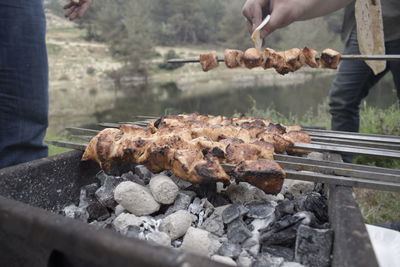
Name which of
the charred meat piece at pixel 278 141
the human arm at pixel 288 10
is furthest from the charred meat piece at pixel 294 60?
the charred meat piece at pixel 278 141

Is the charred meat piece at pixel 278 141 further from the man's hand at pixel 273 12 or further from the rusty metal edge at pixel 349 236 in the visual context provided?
the man's hand at pixel 273 12

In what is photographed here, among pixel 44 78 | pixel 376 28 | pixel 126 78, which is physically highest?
pixel 376 28

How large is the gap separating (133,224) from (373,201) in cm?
289

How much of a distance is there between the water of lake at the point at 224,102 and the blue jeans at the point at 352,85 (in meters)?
7.78

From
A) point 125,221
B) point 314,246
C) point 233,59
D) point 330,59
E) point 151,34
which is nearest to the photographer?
point 314,246

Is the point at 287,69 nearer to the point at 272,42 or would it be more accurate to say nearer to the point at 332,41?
the point at 332,41

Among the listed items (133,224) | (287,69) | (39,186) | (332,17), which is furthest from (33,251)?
(332,17)

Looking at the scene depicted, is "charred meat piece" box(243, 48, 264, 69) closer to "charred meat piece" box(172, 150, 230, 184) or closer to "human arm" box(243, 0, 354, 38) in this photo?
"human arm" box(243, 0, 354, 38)

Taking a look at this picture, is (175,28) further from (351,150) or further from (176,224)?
(176,224)

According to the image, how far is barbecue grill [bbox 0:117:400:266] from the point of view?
85 centimetres

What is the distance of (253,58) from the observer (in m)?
2.44

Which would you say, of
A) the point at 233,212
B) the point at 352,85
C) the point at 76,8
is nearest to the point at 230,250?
the point at 233,212

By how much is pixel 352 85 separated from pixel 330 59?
1.37 m

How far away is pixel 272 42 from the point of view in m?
24.9
